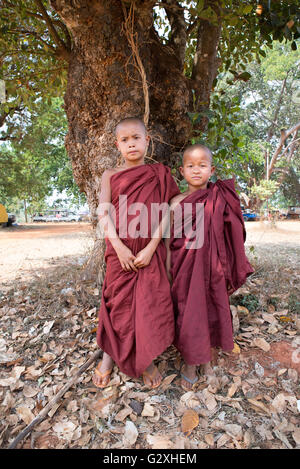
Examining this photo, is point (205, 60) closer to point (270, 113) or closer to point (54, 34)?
point (54, 34)

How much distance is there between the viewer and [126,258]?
1.98m

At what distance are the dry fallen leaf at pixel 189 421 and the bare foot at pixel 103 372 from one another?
581 millimetres

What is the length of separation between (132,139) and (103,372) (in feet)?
5.47

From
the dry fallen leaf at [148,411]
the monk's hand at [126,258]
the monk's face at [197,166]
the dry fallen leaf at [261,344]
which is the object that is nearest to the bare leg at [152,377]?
the dry fallen leaf at [148,411]

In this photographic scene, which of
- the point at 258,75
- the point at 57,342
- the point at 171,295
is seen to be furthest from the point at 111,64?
the point at 258,75

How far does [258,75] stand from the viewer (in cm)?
1873

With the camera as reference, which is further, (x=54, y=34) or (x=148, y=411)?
(x=54, y=34)

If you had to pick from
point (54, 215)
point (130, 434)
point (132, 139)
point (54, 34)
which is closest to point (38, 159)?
point (54, 34)

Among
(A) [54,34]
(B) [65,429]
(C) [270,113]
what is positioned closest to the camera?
(B) [65,429]

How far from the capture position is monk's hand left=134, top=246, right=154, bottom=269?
1.96 metres

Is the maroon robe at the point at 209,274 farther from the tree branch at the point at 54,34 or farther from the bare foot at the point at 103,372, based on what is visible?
the tree branch at the point at 54,34

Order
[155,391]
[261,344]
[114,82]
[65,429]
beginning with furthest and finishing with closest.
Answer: [114,82] < [261,344] < [155,391] < [65,429]

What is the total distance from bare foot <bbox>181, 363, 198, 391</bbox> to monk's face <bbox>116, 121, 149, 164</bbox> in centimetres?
153

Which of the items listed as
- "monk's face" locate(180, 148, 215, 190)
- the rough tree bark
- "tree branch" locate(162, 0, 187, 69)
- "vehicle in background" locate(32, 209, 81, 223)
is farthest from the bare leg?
"vehicle in background" locate(32, 209, 81, 223)
